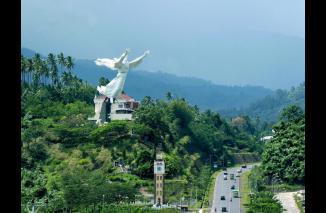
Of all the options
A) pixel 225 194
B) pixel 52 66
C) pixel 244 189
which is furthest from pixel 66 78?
pixel 225 194

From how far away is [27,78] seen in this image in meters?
26.2

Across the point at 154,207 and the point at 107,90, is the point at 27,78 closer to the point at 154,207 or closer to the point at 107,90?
the point at 107,90

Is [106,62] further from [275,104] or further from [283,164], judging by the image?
[275,104]

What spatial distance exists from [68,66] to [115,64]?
595 cm

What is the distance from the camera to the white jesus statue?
761 inches

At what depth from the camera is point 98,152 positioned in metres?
18.1

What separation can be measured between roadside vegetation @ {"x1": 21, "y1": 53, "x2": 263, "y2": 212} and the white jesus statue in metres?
0.74

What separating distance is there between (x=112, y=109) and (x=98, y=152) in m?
2.67

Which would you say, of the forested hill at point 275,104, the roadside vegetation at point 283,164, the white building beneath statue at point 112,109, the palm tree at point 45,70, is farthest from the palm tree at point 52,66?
the forested hill at point 275,104

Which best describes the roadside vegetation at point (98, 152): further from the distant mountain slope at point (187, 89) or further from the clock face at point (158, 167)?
the distant mountain slope at point (187, 89)

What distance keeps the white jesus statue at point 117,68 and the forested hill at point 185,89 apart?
67783 millimetres

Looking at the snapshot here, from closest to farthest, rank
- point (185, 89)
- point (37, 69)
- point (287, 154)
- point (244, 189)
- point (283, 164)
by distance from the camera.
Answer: point (283, 164)
point (287, 154)
point (244, 189)
point (37, 69)
point (185, 89)

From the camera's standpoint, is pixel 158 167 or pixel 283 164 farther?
pixel 283 164
